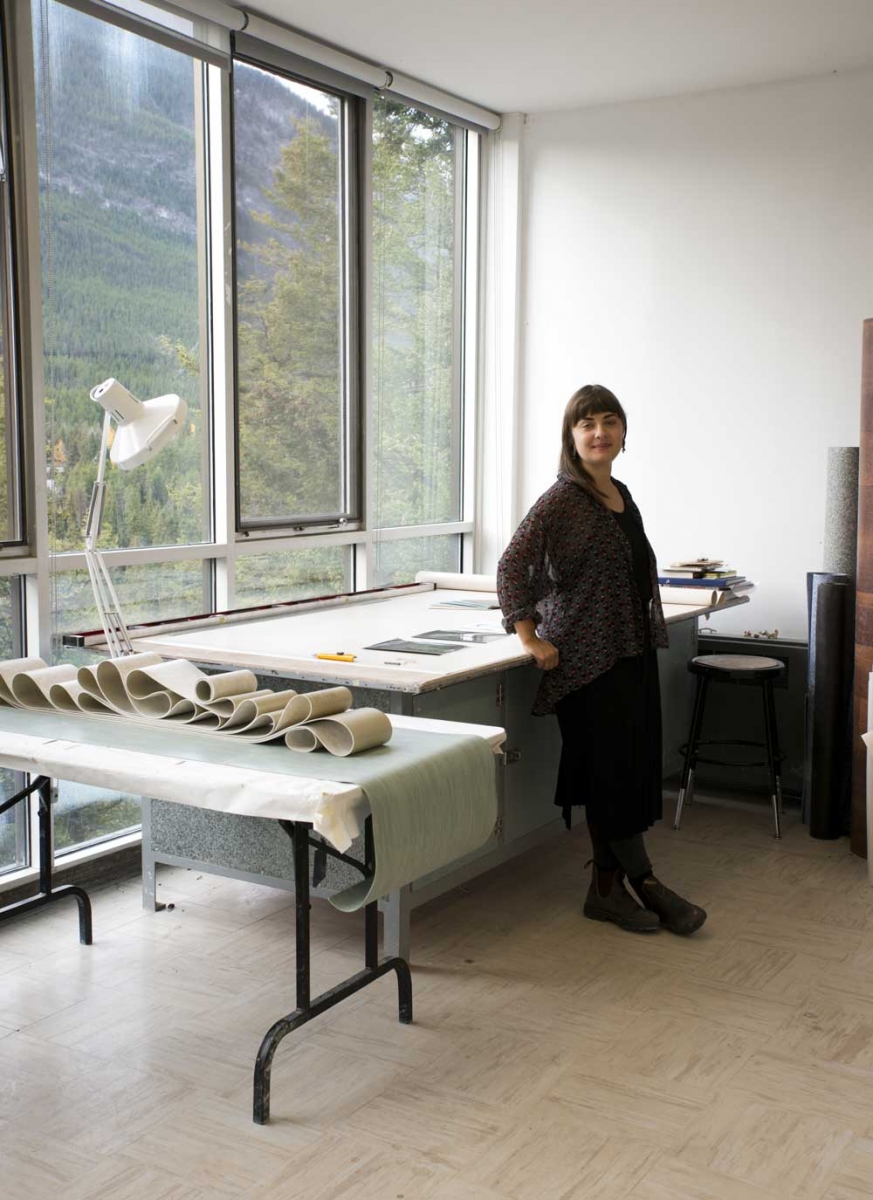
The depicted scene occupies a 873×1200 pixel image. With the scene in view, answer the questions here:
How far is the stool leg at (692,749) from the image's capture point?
4.28 m

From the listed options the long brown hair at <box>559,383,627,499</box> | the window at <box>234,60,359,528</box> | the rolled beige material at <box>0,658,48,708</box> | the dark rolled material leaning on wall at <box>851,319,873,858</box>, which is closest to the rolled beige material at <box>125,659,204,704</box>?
the rolled beige material at <box>0,658,48,708</box>

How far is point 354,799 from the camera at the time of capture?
2201 millimetres

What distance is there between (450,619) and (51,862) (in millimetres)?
1380

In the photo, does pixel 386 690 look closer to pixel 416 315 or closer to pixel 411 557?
pixel 411 557

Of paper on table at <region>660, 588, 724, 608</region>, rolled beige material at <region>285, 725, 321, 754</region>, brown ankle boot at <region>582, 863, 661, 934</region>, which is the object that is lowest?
brown ankle boot at <region>582, 863, 661, 934</region>

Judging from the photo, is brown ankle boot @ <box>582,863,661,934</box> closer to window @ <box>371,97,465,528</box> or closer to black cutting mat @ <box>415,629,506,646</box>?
black cutting mat @ <box>415,629,506,646</box>

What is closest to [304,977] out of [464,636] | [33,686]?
[33,686]

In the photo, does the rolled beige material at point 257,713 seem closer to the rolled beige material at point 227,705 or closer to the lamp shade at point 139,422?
the rolled beige material at point 227,705

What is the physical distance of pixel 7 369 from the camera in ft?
11.1

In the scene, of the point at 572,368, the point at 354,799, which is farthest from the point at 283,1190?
the point at 572,368

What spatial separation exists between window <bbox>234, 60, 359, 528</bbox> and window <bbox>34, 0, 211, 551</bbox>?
0.78 ft

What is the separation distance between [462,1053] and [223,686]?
0.92 m

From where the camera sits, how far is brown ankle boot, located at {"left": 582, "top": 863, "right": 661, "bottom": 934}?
3.31 m

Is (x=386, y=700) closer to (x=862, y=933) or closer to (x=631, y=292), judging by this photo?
(x=862, y=933)
